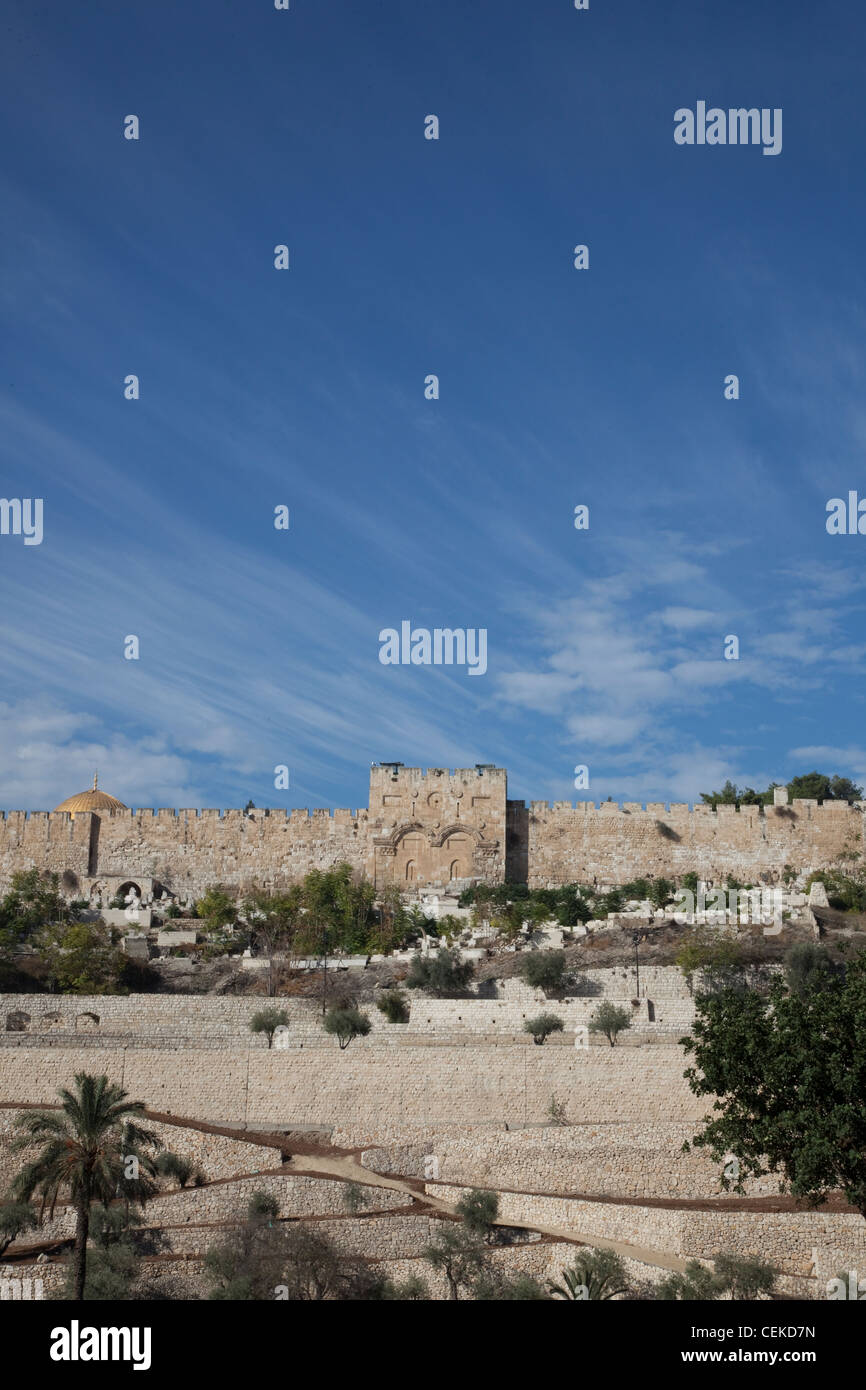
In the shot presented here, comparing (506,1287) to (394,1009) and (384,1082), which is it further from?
(394,1009)

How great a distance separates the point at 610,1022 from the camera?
2861 centimetres

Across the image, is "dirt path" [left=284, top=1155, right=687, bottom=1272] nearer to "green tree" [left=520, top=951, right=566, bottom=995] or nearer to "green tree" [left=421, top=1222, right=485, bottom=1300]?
"green tree" [left=421, top=1222, right=485, bottom=1300]

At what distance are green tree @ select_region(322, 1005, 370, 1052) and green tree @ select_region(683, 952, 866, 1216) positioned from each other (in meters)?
10.6

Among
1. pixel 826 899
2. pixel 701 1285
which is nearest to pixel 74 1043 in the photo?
pixel 701 1285

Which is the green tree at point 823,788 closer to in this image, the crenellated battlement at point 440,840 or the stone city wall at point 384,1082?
the crenellated battlement at point 440,840

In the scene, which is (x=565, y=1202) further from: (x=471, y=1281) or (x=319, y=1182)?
(x=319, y=1182)

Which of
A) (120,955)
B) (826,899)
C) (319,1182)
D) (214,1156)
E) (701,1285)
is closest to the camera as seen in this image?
(701,1285)

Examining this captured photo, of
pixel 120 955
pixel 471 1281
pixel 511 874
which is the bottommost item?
pixel 471 1281
